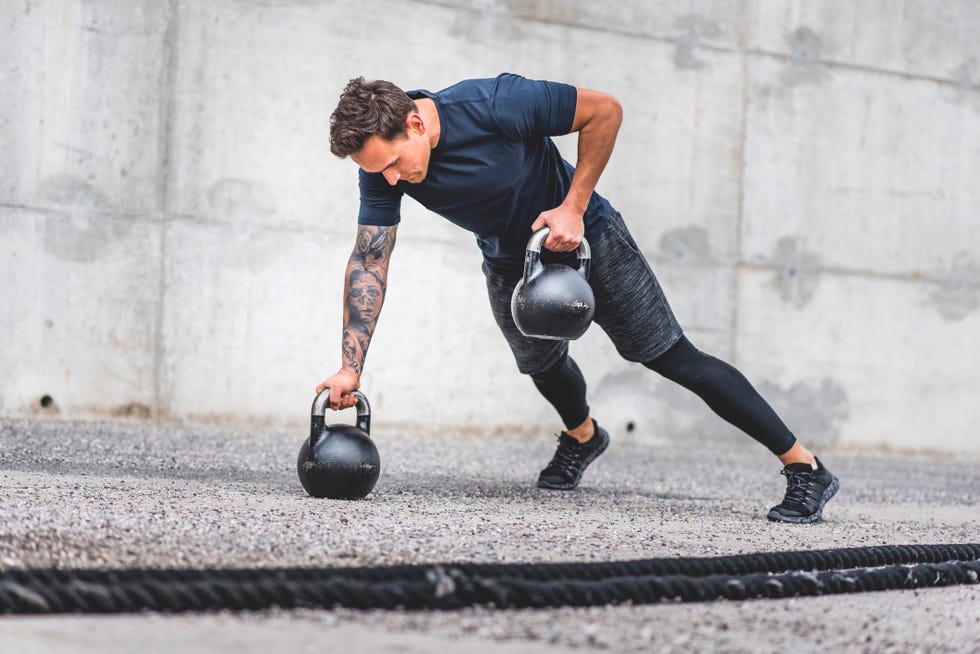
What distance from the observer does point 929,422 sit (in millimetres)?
7949

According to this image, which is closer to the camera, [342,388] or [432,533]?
[432,533]

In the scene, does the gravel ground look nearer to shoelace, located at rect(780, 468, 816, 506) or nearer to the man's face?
shoelace, located at rect(780, 468, 816, 506)

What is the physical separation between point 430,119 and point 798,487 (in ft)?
5.42

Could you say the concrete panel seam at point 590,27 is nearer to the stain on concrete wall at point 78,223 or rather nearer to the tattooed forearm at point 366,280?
the stain on concrete wall at point 78,223

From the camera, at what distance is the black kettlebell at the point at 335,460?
3.35 m

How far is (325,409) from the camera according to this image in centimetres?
338

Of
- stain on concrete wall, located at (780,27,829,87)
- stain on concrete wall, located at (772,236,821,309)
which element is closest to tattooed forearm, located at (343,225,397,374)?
stain on concrete wall, located at (772,236,821,309)

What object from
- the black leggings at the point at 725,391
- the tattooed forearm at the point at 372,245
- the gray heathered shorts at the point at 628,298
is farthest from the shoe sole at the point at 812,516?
the tattooed forearm at the point at 372,245

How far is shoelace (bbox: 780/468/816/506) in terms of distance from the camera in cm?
370

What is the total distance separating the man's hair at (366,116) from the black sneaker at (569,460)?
1554mm

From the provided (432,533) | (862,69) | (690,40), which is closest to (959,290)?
(862,69)

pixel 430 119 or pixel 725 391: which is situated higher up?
pixel 430 119

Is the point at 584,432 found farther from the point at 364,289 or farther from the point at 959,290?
the point at 959,290

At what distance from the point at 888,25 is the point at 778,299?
2.11m
